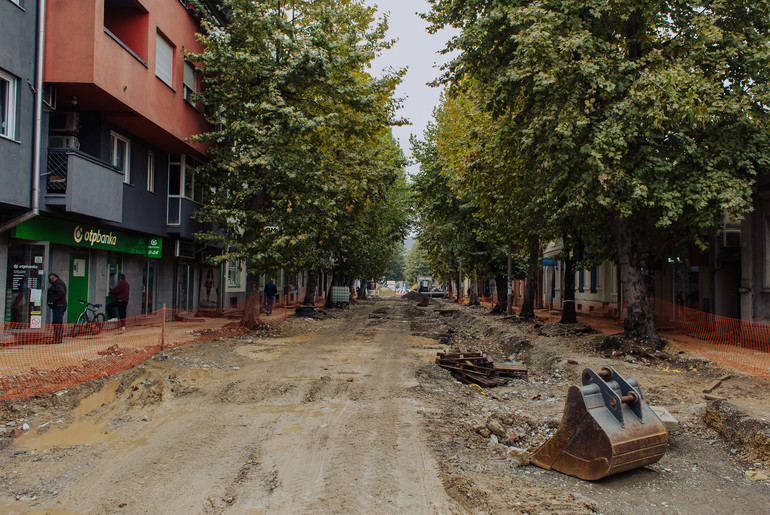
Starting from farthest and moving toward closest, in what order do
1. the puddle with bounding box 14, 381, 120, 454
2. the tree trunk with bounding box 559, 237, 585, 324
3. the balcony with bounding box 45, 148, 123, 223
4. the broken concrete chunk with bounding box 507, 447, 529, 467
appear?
the tree trunk with bounding box 559, 237, 585, 324
the balcony with bounding box 45, 148, 123, 223
the puddle with bounding box 14, 381, 120, 454
the broken concrete chunk with bounding box 507, 447, 529, 467

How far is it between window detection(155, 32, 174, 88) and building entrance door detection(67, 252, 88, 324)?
20.4 ft

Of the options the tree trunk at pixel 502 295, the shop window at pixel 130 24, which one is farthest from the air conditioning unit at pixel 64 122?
the tree trunk at pixel 502 295

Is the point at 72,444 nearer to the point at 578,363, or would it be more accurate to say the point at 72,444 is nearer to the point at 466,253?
the point at 578,363

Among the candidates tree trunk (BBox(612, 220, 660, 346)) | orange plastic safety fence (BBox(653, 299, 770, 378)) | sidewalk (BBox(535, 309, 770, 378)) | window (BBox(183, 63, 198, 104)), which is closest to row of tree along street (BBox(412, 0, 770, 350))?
tree trunk (BBox(612, 220, 660, 346))

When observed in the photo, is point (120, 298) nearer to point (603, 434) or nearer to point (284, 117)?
point (284, 117)

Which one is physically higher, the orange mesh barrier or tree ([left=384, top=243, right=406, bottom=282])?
tree ([left=384, top=243, right=406, bottom=282])

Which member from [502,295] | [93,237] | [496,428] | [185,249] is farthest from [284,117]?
[502,295]

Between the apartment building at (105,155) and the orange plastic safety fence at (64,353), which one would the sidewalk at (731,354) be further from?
the apartment building at (105,155)

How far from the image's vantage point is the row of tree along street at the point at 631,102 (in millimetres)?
11539

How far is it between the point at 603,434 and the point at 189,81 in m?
19.6

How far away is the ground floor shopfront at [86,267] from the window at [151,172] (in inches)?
67.7

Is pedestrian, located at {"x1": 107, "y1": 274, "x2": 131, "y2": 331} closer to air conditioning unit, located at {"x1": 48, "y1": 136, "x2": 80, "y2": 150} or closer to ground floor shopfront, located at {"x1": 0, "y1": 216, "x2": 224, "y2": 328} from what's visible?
ground floor shopfront, located at {"x1": 0, "y1": 216, "x2": 224, "y2": 328}

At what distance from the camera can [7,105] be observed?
12.4 m

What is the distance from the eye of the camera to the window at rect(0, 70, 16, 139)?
40.3ft
